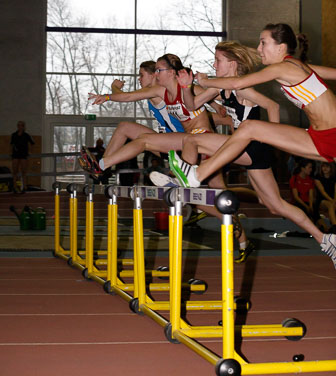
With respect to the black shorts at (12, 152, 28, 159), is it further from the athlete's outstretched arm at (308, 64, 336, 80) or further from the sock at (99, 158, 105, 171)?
the athlete's outstretched arm at (308, 64, 336, 80)

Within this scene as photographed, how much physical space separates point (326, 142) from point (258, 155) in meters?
0.87

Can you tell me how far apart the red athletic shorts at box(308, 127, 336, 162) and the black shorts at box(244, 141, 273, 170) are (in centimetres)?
78

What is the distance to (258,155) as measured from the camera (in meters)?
4.41

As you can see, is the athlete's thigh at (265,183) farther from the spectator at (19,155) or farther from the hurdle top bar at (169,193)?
the spectator at (19,155)

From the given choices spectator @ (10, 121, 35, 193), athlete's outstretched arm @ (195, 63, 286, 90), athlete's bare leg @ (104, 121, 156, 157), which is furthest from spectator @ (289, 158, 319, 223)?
spectator @ (10, 121, 35, 193)

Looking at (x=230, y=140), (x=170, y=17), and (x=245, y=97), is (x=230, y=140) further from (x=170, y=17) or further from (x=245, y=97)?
(x=170, y=17)

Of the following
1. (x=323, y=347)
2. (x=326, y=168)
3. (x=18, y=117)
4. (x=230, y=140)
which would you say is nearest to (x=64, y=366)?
(x=323, y=347)

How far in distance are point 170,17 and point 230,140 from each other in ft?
53.7

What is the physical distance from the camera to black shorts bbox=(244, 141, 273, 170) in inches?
172

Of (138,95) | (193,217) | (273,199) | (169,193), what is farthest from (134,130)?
(193,217)

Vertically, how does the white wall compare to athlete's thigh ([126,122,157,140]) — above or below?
above

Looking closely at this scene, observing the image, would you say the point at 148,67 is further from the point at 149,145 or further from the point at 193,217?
the point at 193,217

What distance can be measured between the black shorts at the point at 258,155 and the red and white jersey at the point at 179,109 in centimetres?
91

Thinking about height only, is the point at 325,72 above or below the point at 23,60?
below
